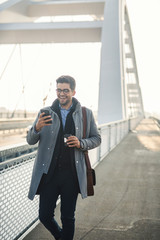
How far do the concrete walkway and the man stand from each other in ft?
2.81

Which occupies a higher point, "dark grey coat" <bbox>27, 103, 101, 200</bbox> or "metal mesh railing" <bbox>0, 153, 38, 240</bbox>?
"dark grey coat" <bbox>27, 103, 101, 200</bbox>

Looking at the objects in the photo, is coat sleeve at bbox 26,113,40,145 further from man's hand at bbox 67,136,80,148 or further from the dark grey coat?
man's hand at bbox 67,136,80,148

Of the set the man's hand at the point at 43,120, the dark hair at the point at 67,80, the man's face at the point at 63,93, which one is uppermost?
the dark hair at the point at 67,80

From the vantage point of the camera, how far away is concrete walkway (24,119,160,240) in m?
3.65

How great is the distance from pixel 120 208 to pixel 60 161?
213cm

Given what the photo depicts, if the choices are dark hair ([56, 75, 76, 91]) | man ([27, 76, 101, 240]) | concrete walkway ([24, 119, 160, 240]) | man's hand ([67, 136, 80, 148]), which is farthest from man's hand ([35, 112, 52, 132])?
concrete walkway ([24, 119, 160, 240])

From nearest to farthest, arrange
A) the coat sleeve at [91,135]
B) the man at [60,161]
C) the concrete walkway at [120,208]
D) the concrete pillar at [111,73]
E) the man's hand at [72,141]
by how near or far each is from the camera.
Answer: the man's hand at [72,141]
the man at [60,161]
the coat sleeve at [91,135]
the concrete walkway at [120,208]
the concrete pillar at [111,73]

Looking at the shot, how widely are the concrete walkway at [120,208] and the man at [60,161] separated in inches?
33.7

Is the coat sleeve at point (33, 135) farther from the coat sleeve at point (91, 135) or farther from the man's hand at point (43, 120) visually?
the coat sleeve at point (91, 135)

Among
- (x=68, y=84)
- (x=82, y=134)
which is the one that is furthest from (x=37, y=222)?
(x=68, y=84)

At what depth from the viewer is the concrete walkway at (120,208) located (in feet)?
12.0

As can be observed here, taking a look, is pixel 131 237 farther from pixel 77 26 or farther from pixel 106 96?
pixel 77 26

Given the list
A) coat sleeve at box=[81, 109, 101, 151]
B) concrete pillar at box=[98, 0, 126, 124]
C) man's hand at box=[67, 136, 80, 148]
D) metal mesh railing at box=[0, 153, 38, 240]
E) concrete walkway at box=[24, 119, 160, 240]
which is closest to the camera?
man's hand at box=[67, 136, 80, 148]

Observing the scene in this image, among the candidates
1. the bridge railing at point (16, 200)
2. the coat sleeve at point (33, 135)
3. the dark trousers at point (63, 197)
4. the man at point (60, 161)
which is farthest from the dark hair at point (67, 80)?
the bridge railing at point (16, 200)
